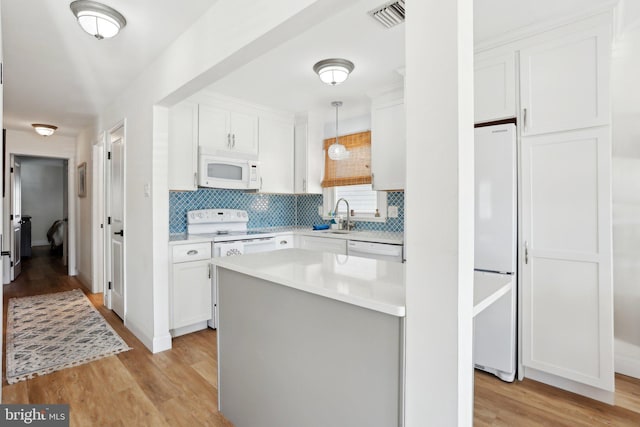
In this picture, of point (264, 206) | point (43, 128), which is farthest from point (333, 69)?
point (43, 128)

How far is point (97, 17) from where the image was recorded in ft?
6.43

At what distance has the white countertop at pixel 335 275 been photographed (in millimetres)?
1180

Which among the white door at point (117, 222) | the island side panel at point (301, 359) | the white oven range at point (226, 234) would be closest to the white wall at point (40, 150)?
the white door at point (117, 222)

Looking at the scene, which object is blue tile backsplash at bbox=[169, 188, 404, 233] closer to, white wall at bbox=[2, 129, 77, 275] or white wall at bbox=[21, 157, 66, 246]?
white wall at bbox=[2, 129, 77, 275]

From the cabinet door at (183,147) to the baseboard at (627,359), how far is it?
12.8ft

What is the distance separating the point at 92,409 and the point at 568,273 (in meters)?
3.10

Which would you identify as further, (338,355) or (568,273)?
(568,273)

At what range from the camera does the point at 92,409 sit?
2.02 metres

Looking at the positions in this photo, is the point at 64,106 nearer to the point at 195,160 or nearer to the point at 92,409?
the point at 195,160

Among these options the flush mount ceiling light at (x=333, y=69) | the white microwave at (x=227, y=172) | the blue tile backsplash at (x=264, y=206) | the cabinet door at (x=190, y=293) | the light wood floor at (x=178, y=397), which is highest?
the flush mount ceiling light at (x=333, y=69)

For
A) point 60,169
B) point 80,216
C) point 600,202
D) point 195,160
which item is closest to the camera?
point 600,202

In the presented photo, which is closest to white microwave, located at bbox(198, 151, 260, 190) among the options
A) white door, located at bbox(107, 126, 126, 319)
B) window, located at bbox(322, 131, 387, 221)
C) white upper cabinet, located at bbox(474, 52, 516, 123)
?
white door, located at bbox(107, 126, 126, 319)

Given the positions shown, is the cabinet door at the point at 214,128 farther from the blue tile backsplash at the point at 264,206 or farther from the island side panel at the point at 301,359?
the island side panel at the point at 301,359

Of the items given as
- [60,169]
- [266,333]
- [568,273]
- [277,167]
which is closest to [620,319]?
[568,273]
